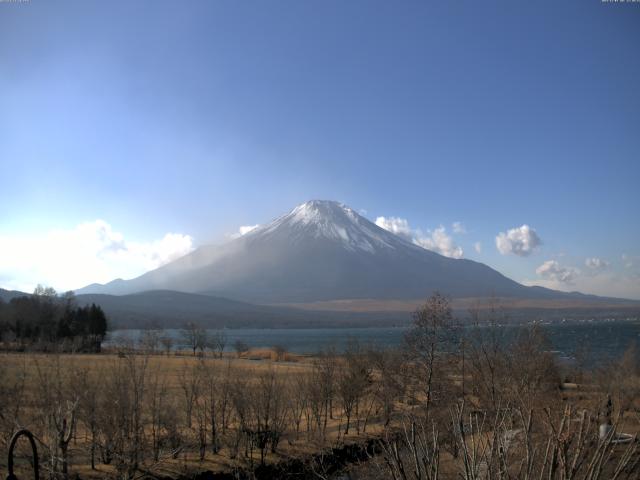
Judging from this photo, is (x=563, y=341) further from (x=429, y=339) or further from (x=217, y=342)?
(x=429, y=339)

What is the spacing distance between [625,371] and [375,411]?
15009 mm

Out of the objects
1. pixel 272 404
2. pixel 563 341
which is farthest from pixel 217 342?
pixel 272 404

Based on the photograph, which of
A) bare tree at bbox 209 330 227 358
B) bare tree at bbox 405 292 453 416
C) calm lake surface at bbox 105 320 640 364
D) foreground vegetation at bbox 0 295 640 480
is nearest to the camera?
foreground vegetation at bbox 0 295 640 480

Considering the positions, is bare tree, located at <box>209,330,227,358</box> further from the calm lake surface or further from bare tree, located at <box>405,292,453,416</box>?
bare tree, located at <box>405,292,453,416</box>

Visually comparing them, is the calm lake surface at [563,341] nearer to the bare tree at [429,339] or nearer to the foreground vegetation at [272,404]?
the foreground vegetation at [272,404]

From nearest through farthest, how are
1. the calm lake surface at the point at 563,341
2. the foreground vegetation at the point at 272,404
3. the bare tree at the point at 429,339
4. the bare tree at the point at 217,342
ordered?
the foreground vegetation at the point at 272,404
the bare tree at the point at 429,339
the calm lake surface at the point at 563,341
the bare tree at the point at 217,342

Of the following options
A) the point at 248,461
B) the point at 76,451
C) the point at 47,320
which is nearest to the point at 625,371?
the point at 248,461

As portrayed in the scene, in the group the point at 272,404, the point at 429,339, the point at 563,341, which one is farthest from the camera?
the point at 563,341

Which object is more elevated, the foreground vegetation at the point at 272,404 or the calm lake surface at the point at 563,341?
the foreground vegetation at the point at 272,404

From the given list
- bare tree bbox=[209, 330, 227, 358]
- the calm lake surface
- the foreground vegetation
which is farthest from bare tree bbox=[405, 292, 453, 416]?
bare tree bbox=[209, 330, 227, 358]

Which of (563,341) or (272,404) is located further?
(563,341)

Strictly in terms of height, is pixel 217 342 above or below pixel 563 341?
above

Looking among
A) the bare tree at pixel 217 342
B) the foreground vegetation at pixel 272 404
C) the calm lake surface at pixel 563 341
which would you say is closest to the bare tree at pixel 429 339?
the foreground vegetation at pixel 272 404

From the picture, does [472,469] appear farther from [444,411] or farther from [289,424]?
[289,424]
